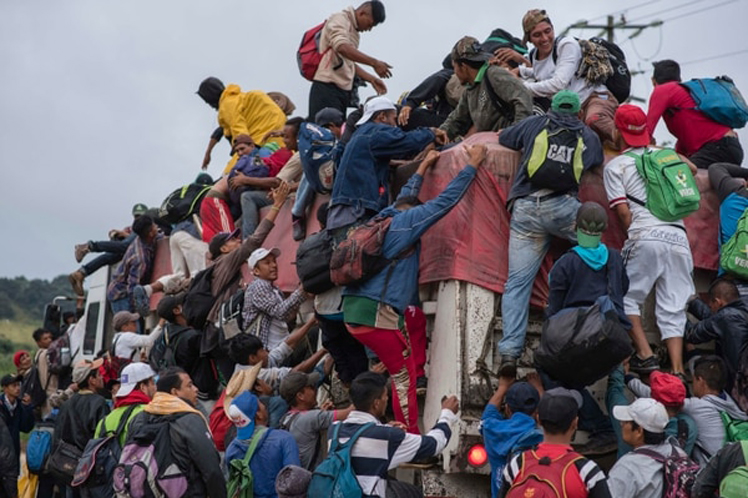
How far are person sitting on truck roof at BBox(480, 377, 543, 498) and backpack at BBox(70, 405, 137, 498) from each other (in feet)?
9.28

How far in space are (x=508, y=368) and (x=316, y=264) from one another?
1843 mm

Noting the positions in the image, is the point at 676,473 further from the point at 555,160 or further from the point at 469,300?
the point at 555,160

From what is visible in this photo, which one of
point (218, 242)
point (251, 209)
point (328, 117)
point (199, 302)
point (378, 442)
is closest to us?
point (378, 442)

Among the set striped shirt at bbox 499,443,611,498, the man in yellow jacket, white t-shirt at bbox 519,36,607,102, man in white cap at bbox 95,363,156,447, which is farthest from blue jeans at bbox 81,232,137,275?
striped shirt at bbox 499,443,611,498

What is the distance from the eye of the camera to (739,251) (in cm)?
854

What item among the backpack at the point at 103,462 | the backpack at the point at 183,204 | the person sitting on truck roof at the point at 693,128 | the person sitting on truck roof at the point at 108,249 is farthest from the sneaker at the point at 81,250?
the person sitting on truck roof at the point at 693,128

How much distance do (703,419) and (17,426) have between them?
10.1 meters

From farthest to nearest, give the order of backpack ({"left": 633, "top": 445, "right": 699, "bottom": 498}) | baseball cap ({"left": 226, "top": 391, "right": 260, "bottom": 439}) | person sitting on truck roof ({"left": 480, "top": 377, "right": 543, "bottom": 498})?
baseball cap ({"left": 226, "top": 391, "right": 260, "bottom": 439}), person sitting on truck roof ({"left": 480, "top": 377, "right": 543, "bottom": 498}), backpack ({"left": 633, "top": 445, "right": 699, "bottom": 498})

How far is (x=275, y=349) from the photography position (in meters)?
9.49

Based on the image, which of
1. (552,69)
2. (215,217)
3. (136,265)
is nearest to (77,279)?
(136,265)

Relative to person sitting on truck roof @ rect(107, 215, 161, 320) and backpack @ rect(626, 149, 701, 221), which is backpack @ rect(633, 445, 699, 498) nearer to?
backpack @ rect(626, 149, 701, 221)

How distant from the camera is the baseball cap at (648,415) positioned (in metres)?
6.93

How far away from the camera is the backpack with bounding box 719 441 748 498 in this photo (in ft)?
19.6

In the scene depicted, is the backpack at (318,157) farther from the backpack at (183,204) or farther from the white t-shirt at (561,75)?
the backpack at (183,204)
